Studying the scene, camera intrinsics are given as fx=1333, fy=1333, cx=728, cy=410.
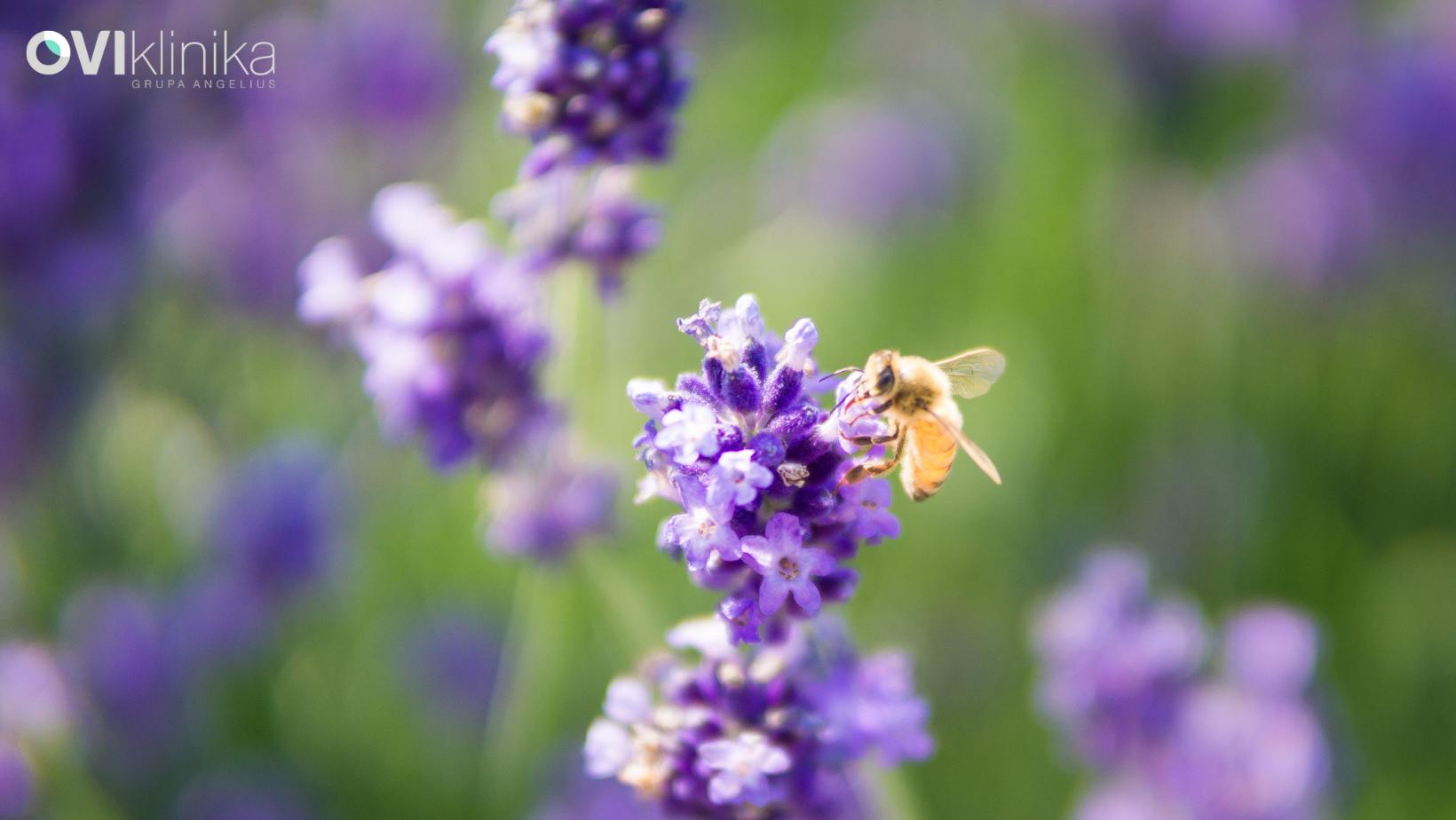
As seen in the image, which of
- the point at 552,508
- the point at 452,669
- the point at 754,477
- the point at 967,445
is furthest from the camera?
the point at 452,669

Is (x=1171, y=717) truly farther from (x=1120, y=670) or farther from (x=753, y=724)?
(x=753, y=724)

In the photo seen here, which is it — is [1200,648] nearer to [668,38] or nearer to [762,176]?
[668,38]

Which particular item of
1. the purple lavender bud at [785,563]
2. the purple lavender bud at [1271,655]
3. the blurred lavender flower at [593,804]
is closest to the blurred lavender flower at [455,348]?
the purple lavender bud at [785,563]

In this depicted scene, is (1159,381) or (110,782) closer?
(110,782)

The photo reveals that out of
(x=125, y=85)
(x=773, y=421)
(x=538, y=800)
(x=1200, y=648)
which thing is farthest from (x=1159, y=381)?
(x=125, y=85)

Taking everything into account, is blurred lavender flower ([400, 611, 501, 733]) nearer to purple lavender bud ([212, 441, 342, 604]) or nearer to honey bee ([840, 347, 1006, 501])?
purple lavender bud ([212, 441, 342, 604])

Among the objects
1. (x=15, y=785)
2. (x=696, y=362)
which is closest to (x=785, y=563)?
(x=15, y=785)
